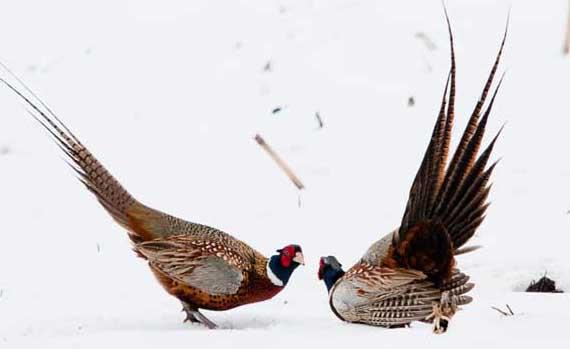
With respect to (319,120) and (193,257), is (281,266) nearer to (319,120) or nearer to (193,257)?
(193,257)

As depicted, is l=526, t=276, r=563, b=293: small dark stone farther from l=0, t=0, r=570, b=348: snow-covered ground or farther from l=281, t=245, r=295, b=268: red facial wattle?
l=281, t=245, r=295, b=268: red facial wattle

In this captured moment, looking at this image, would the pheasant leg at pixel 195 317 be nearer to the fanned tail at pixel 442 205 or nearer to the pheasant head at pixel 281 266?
the pheasant head at pixel 281 266

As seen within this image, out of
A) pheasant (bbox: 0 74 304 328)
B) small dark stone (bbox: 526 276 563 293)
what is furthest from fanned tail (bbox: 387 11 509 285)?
small dark stone (bbox: 526 276 563 293)

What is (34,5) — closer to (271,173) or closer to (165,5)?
(165,5)

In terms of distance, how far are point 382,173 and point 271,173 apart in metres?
0.93

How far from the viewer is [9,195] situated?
382 inches

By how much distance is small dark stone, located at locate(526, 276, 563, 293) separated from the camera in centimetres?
682

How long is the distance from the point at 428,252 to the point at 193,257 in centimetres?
119

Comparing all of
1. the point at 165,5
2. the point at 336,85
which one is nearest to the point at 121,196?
the point at 336,85

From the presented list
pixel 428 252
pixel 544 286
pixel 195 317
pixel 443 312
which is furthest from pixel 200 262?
pixel 544 286

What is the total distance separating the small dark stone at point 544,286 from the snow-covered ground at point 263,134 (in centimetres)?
13

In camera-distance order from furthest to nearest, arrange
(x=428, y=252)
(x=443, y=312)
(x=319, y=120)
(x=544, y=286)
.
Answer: (x=319, y=120)
(x=544, y=286)
(x=428, y=252)
(x=443, y=312)

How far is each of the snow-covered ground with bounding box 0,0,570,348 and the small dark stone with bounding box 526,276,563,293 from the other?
0.44ft

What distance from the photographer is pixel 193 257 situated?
5.97 m
